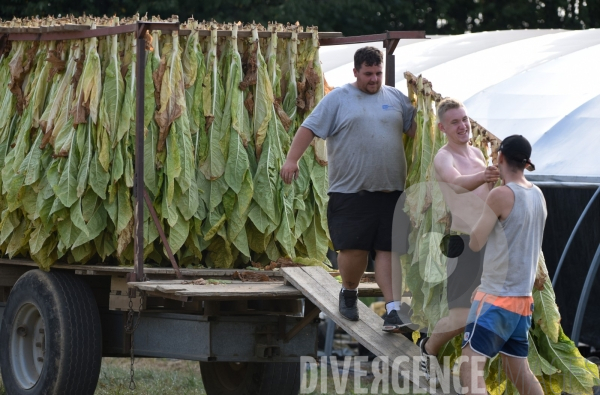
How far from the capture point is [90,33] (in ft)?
24.6

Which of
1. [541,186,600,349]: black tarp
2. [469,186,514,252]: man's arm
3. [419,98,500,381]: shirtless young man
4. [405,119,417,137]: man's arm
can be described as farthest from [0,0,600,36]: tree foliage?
[469,186,514,252]: man's arm

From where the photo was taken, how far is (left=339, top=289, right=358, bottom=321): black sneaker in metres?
6.60

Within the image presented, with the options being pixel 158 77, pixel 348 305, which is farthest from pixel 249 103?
pixel 348 305

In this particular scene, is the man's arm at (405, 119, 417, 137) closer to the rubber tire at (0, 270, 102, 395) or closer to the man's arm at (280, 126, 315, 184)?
the man's arm at (280, 126, 315, 184)

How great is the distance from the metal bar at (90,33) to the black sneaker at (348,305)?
6.84ft

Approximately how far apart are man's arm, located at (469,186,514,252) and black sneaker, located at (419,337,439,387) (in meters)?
0.81

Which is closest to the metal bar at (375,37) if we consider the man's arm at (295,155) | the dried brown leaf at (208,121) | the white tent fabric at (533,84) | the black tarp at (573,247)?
the dried brown leaf at (208,121)

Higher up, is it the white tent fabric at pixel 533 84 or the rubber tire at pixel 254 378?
the white tent fabric at pixel 533 84

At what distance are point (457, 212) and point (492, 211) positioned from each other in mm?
512

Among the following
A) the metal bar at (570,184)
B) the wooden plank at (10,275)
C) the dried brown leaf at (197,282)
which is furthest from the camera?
the metal bar at (570,184)

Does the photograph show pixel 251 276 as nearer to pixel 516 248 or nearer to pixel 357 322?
pixel 357 322

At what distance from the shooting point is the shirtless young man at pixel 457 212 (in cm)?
605

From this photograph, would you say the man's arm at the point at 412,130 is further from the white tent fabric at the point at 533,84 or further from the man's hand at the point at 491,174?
the white tent fabric at the point at 533,84

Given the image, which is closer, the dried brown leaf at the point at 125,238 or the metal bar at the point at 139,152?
the metal bar at the point at 139,152
